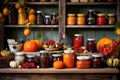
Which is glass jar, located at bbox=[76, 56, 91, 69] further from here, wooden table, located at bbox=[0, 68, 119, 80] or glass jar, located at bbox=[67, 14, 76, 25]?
glass jar, located at bbox=[67, 14, 76, 25]

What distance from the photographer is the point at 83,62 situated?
258 centimetres

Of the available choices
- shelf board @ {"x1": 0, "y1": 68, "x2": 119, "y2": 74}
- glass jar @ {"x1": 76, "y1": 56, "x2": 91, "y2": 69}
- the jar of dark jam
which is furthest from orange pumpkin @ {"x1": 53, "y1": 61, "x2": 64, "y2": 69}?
the jar of dark jam

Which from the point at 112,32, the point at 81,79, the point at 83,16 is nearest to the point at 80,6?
the point at 83,16

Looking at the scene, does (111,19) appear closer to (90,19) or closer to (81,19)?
(90,19)

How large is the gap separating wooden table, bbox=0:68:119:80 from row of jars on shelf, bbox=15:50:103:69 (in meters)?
0.08

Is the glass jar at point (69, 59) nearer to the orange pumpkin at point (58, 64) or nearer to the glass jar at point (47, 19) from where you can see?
the orange pumpkin at point (58, 64)

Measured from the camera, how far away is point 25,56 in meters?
2.79

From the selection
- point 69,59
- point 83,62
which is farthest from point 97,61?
point 69,59

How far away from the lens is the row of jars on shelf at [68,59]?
2600 mm

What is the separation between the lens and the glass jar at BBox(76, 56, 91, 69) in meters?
2.58

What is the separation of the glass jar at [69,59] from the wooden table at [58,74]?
11cm

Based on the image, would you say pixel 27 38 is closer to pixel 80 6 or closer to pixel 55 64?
pixel 80 6

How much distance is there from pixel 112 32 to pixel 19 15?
124 centimetres

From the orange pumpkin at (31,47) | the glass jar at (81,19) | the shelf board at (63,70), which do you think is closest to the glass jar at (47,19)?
the glass jar at (81,19)
